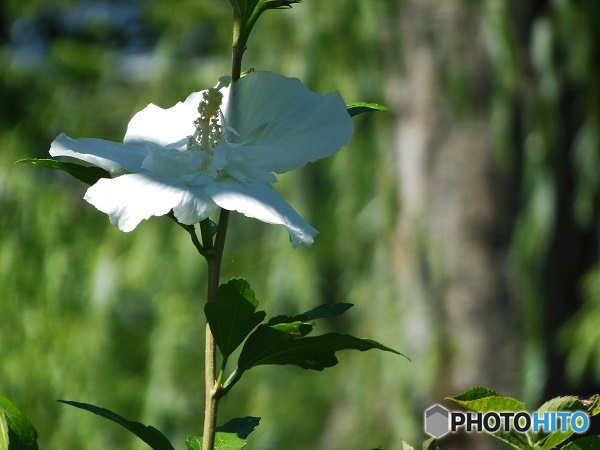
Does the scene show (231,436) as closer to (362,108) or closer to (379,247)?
(362,108)

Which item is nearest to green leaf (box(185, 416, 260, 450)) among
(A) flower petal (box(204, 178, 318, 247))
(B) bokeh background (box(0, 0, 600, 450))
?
(A) flower petal (box(204, 178, 318, 247))

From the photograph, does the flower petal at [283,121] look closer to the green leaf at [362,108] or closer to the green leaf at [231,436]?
the green leaf at [362,108]

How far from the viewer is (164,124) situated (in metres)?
0.43

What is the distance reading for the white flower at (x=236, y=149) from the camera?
1.24 feet

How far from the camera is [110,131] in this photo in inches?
115

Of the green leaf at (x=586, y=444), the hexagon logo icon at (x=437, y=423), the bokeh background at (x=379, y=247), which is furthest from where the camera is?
the bokeh background at (x=379, y=247)

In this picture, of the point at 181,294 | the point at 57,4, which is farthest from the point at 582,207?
the point at 57,4

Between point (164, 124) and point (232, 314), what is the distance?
10 centimetres

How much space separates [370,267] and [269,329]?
6.15 ft

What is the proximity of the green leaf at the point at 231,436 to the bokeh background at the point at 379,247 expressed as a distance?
5.68ft

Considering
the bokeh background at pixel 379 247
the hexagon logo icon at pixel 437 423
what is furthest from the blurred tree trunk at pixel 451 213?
the hexagon logo icon at pixel 437 423

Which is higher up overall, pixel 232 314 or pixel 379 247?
pixel 379 247

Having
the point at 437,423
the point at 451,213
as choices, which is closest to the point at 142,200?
the point at 437,423

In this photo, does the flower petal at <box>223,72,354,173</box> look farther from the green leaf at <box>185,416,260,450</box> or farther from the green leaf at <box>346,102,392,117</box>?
the green leaf at <box>185,416,260,450</box>
